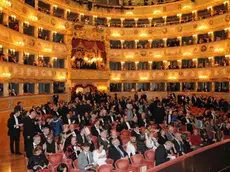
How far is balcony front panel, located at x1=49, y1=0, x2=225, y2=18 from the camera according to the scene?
2957 centimetres

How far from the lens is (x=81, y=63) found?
96.7ft

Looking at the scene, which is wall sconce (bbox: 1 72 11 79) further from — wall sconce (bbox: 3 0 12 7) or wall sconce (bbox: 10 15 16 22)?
wall sconce (bbox: 10 15 16 22)

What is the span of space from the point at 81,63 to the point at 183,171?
24695mm

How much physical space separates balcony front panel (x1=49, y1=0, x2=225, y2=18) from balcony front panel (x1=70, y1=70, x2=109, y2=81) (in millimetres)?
7748

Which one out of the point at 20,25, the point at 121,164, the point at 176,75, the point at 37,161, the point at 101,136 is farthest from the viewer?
the point at 176,75

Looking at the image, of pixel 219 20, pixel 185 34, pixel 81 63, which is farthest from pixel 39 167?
pixel 185 34

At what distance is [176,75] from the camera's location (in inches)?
1224

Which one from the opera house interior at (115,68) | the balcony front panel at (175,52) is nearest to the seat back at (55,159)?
the opera house interior at (115,68)

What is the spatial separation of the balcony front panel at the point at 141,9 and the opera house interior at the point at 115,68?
127 millimetres

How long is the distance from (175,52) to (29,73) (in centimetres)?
1779

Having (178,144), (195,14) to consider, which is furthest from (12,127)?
(195,14)

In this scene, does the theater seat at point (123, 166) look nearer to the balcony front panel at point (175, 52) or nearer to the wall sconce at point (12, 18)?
the wall sconce at point (12, 18)

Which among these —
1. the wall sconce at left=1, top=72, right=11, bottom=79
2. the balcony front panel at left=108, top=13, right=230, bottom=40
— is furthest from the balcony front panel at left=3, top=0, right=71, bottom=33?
the balcony front panel at left=108, top=13, right=230, bottom=40

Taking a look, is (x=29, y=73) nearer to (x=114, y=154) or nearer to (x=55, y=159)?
(x=55, y=159)
